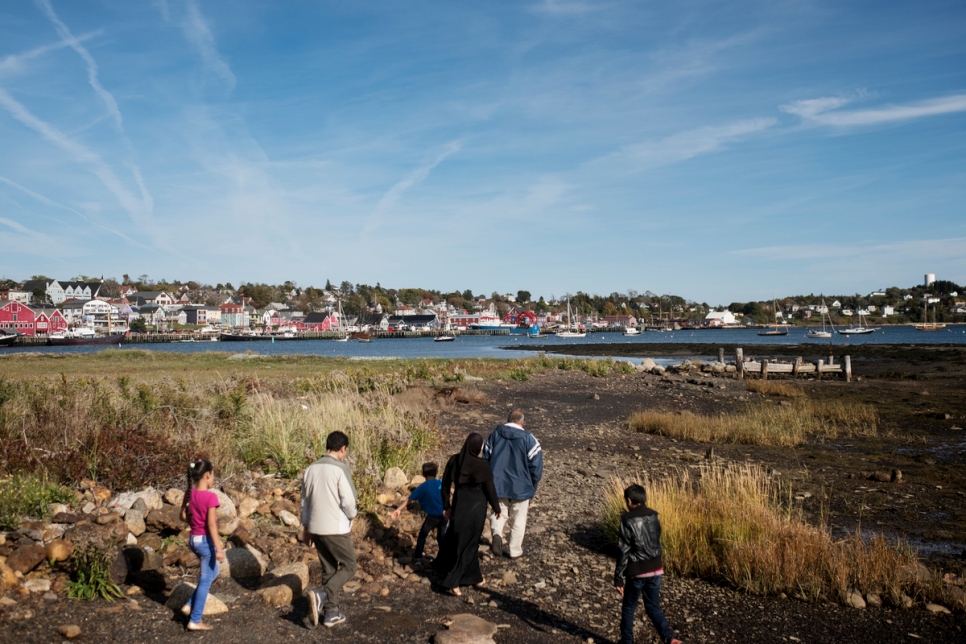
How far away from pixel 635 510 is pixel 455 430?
12.2m

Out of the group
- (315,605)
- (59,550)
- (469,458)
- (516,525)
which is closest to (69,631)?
(59,550)

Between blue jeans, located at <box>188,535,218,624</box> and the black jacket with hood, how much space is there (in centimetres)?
360

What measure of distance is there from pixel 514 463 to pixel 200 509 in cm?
368

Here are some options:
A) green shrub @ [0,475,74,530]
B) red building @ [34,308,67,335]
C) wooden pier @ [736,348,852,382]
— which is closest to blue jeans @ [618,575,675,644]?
green shrub @ [0,475,74,530]

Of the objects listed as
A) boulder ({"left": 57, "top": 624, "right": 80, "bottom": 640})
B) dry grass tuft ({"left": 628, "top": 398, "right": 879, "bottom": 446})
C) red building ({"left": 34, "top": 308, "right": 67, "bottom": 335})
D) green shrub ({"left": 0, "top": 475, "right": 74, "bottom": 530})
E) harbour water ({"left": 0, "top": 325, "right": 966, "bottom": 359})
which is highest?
red building ({"left": 34, "top": 308, "right": 67, "bottom": 335})

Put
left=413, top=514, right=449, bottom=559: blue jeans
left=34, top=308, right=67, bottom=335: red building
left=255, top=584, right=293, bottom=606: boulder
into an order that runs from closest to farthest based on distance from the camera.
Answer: left=255, top=584, right=293, bottom=606: boulder
left=413, top=514, right=449, bottom=559: blue jeans
left=34, top=308, right=67, bottom=335: red building

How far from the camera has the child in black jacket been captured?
5.99 meters

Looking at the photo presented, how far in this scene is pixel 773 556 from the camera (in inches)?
308

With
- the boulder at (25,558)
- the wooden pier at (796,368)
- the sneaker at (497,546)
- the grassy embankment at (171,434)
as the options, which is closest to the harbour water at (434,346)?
the wooden pier at (796,368)

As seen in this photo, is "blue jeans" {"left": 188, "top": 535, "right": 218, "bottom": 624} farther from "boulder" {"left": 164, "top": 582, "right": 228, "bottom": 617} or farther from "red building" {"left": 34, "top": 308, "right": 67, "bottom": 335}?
"red building" {"left": 34, "top": 308, "right": 67, "bottom": 335}

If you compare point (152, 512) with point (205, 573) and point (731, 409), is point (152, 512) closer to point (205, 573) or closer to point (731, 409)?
point (205, 573)

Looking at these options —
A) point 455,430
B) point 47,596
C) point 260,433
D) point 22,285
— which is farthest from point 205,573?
point 22,285

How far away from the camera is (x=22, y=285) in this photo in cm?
17800

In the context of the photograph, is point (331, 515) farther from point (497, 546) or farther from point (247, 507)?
point (247, 507)
